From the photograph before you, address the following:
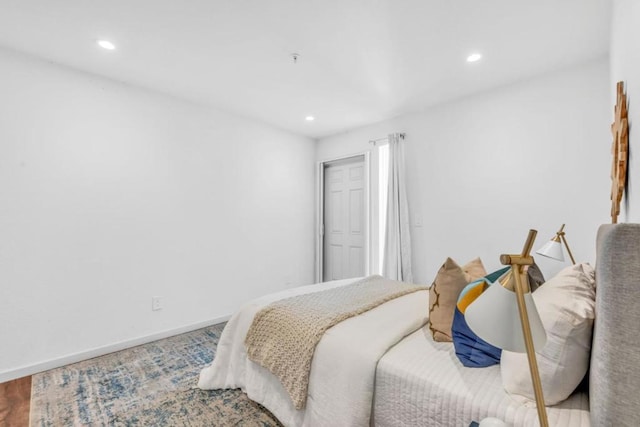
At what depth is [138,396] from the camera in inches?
78.3

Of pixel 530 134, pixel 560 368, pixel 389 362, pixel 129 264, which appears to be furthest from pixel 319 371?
pixel 530 134

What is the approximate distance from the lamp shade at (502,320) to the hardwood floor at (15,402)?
8.15 feet

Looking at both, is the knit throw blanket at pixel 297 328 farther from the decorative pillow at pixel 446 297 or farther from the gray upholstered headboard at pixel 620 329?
the gray upholstered headboard at pixel 620 329

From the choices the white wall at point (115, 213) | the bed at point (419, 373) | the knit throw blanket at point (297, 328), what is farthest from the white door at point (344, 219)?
the bed at point (419, 373)

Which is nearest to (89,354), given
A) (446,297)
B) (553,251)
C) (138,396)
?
(138,396)

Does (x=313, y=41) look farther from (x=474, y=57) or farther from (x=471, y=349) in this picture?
(x=471, y=349)

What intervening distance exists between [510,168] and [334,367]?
249cm

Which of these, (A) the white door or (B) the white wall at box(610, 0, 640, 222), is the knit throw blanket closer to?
(B) the white wall at box(610, 0, 640, 222)

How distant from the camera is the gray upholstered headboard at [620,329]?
2.18ft

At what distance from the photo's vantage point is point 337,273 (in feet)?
14.6

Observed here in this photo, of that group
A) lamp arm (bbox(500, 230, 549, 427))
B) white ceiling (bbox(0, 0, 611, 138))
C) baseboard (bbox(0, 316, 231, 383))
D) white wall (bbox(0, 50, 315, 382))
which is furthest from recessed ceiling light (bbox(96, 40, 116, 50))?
lamp arm (bbox(500, 230, 549, 427))

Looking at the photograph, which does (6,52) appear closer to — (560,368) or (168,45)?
(168,45)

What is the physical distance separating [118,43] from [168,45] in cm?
35

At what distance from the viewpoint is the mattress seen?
97 cm
